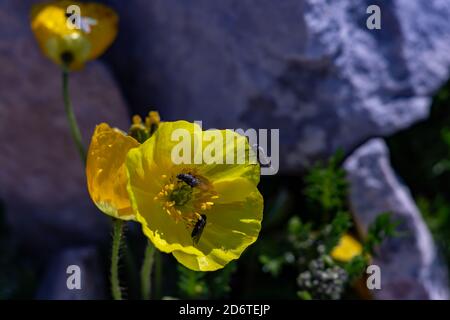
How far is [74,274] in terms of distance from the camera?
8.18 feet

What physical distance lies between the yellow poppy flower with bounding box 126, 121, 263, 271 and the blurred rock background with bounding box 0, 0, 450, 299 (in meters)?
0.80

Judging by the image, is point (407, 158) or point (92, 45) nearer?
point (92, 45)

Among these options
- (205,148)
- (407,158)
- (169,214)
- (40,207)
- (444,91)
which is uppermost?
(444,91)

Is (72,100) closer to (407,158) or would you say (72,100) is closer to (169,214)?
(169,214)

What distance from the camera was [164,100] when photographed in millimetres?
2852

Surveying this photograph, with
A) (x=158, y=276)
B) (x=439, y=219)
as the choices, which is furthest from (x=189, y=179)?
(x=439, y=219)

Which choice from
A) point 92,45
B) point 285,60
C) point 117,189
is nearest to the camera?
point 117,189

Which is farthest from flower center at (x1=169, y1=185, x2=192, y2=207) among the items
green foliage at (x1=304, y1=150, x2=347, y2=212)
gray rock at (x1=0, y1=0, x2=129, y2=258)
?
gray rock at (x1=0, y1=0, x2=129, y2=258)

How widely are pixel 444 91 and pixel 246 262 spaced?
111 centimetres

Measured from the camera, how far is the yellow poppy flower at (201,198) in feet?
5.97

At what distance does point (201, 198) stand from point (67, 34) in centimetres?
84

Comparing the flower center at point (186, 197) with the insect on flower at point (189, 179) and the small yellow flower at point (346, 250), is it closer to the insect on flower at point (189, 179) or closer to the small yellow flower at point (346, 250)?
the insect on flower at point (189, 179)

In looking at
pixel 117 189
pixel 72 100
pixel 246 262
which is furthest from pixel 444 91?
pixel 117 189

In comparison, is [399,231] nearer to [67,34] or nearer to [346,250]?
[346,250]
